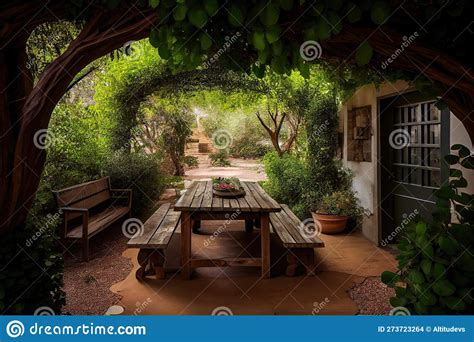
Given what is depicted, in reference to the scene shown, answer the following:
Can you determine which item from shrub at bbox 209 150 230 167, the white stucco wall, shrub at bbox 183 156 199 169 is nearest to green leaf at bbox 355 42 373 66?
the white stucco wall

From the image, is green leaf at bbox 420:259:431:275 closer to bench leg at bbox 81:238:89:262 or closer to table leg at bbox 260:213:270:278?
table leg at bbox 260:213:270:278

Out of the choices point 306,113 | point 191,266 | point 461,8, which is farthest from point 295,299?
point 306,113

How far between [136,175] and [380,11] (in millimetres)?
5863

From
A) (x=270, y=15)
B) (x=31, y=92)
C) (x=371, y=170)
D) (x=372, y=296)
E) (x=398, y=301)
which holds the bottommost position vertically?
(x=372, y=296)

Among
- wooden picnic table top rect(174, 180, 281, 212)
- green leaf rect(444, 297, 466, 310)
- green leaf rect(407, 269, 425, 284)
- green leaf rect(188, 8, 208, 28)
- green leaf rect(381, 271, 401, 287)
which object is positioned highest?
green leaf rect(188, 8, 208, 28)

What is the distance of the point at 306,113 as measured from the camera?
653cm

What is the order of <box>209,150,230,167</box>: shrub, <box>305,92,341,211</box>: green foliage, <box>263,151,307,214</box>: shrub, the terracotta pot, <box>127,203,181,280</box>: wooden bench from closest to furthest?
<box>127,203,181,280</box>: wooden bench < the terracotta pot < <box>305,92,341,211</box>: green foliage < <box>263,151,307,214</box>: shrub < <box>209,150,230,167</box>: shrub

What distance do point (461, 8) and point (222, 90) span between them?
649 cm

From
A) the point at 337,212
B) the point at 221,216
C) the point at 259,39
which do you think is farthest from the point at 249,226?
the point at 259,39

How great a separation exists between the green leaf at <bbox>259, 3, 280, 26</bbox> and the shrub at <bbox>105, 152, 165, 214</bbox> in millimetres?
5476

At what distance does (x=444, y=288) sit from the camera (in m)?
1.37

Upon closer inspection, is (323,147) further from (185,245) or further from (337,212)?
(185,245)

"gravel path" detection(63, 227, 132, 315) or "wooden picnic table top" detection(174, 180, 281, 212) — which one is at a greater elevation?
"wooden picnic table top" detection(174, 180, 281, 212)

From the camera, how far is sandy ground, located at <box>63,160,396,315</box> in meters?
3.05
